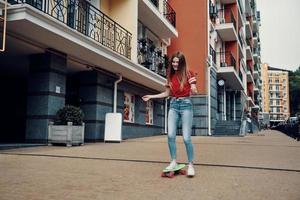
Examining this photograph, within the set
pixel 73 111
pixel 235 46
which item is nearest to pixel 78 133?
pixel 73 111

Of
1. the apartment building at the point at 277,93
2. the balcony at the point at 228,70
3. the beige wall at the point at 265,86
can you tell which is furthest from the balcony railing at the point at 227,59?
the apartment building at the point at 277,93

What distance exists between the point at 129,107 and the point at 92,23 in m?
5.26

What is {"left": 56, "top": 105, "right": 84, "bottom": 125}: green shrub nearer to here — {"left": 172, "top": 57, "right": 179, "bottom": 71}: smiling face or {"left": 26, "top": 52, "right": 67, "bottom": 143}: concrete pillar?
{"left": 26, "top": 52, "right": 67, "bottom": 143}: concrete pillar

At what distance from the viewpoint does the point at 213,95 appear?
80.5ft

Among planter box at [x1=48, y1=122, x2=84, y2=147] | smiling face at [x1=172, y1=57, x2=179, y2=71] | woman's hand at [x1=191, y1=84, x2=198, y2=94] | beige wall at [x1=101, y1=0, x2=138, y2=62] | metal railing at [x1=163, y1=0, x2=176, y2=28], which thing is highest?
metal railing at [x1=163, y1=0, x2=176, y2=28]

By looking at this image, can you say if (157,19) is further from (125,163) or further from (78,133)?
(125,163)

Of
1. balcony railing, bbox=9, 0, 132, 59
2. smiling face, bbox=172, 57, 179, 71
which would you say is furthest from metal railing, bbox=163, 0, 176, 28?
smiling face, bbox=172, 57, 179, 71

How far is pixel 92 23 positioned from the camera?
1351 cm

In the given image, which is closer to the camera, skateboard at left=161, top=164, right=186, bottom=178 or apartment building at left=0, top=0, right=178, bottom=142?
skateboard at left=161, top=164, right=186, bottom=178

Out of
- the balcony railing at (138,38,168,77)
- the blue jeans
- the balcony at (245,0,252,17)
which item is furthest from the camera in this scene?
the balcony at (245,0,252,17)

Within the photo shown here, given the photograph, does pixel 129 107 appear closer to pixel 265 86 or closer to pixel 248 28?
pixel 248 28

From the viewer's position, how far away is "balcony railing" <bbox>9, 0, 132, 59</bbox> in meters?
11.7

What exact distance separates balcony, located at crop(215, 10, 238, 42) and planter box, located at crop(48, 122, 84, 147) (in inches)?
747

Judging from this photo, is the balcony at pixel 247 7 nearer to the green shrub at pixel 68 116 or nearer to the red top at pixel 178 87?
the green shrub at pixel 68 116
